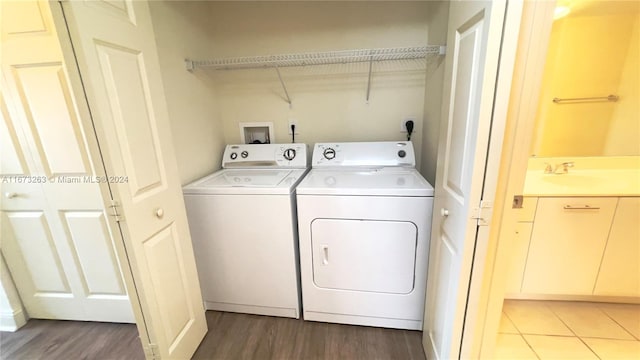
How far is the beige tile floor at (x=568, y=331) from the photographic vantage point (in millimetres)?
1439

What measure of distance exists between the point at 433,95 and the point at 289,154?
3.71ft

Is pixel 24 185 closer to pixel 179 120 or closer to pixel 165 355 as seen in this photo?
pixel 179 120

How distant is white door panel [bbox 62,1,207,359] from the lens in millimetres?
906

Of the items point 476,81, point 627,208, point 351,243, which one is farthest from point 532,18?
point 627,208

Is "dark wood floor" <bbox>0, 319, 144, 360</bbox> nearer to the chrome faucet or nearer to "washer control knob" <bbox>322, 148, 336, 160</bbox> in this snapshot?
"washer control knob" <bbox>322, 148, 336, 160</bbox>

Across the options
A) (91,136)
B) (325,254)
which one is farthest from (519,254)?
(91,136)

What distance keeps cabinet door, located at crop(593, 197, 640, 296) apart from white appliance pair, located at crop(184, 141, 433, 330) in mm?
1229

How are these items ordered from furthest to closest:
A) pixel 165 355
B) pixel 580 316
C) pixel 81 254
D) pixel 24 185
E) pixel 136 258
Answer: pixel 580 316
pixel 81 254
pixel 24 185
pixel 165 355
pixel 136 258

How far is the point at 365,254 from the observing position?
1504 millimetres

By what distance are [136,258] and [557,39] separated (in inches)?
111

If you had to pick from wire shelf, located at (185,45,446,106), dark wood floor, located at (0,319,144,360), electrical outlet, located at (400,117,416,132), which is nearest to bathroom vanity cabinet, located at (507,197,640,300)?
electrical outlet, located at (400,117,416,132)

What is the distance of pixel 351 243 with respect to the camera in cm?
150

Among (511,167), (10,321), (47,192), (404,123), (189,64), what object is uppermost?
(189,64)

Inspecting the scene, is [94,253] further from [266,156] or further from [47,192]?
[266,156]
